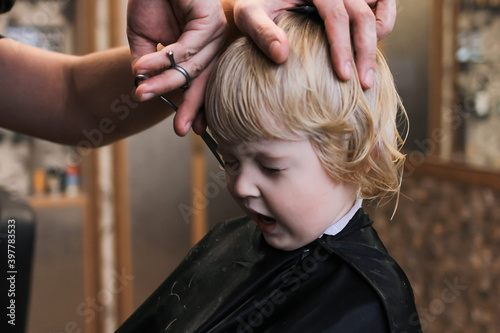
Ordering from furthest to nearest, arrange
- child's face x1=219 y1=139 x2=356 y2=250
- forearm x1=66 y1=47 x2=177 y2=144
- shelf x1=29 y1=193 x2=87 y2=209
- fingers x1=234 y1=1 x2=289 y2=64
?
1. shelf x1=29 y1=193 x2=87 y2=209
2. forearm x1=66 y1=47 x2=177 y2=144
3. child's face x1=219 y1=139 x2=356 y2=250
4. fingers x1=234 y1=1 x2=289 y2=64

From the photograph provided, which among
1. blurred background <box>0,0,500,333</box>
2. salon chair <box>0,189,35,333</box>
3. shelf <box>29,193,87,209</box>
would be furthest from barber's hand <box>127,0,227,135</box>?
shelf <box>29,193,87,209</box>

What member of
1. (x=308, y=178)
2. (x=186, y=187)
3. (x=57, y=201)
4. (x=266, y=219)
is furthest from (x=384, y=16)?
(x=57, y=201)

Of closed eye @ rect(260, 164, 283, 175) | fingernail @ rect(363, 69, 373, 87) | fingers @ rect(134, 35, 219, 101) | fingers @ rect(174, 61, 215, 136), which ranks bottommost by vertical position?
closed eye @ rect(260, 164, 283, 175)

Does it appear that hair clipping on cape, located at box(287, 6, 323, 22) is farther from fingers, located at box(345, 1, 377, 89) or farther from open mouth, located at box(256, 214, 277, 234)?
open mouth, located at box(256, 214, 277, 234)

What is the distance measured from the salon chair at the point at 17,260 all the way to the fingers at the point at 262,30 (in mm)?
1134

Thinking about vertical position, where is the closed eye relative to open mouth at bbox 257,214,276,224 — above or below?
above

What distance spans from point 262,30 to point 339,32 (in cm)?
15

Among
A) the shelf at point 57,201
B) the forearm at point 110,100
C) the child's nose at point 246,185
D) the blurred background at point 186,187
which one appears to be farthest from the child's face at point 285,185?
the shelf at point 57,201

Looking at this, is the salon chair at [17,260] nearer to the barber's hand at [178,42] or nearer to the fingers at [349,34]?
the barber's hand at [178,42]

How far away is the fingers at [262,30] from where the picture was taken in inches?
38.1

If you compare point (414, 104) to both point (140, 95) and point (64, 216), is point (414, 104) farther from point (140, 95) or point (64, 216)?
point (140, 95)

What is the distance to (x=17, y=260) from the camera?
1767mm

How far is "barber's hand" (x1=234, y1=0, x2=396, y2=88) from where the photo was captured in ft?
3.21

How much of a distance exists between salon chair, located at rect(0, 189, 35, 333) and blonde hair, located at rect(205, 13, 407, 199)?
978 millimetres
